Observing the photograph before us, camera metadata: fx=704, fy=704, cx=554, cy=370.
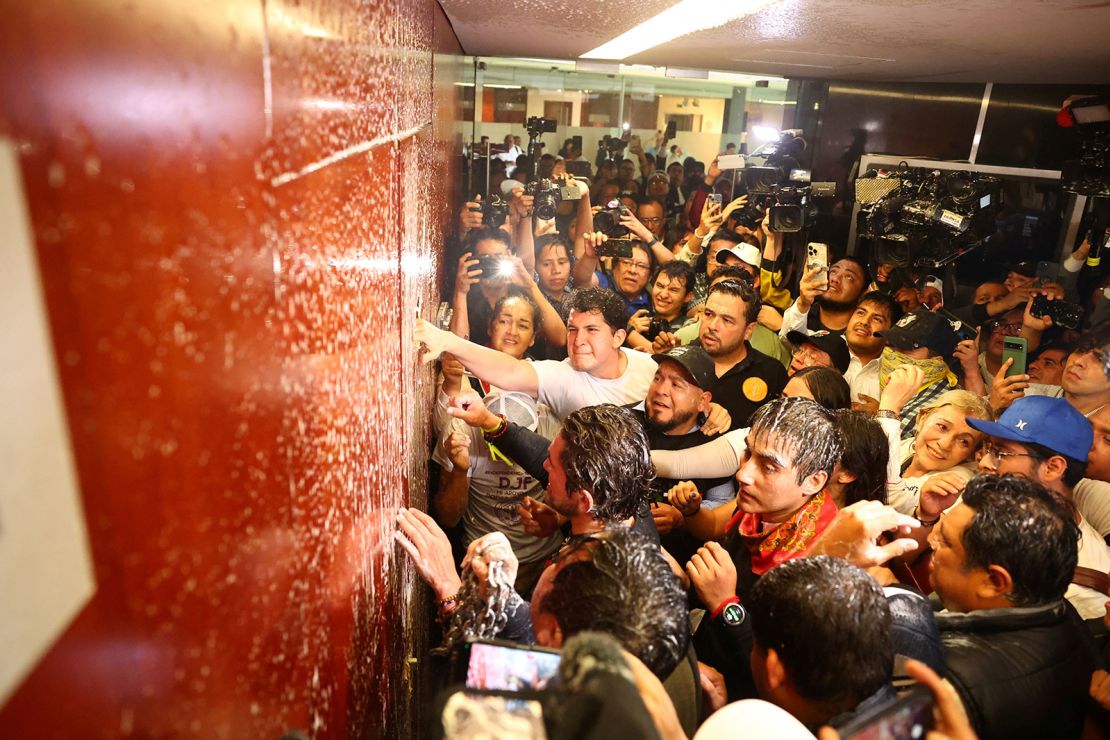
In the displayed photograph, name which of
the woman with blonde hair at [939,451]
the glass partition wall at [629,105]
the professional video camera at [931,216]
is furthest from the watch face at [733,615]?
the glass partition wall at [629,105]

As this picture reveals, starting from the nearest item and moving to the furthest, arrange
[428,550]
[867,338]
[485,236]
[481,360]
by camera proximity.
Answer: [428,550]
[481,360]
[867,338]
[485,236]

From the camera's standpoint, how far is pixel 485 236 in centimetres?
418

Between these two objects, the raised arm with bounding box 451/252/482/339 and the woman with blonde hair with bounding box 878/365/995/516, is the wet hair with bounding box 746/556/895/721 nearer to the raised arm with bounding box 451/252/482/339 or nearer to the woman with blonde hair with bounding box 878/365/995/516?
the woman with blonde hair with bounding box 878/365/995/516

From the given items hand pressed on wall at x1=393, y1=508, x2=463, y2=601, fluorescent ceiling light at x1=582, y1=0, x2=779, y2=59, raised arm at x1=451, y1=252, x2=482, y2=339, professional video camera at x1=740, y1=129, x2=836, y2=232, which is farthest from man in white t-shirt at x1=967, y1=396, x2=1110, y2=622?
professional video camera at x1=740, y1=129, x2=836, y2=232

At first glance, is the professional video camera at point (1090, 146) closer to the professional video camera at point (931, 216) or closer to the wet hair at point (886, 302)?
the professional video camera at point (931, 216)

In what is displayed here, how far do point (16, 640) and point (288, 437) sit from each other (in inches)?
16.6

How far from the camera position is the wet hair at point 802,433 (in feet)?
6.37

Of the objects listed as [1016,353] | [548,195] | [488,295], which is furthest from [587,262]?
[1016,353]

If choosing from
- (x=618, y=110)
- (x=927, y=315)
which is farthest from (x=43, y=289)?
(x=618, y=110)

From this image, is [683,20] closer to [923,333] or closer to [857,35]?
[857,35]

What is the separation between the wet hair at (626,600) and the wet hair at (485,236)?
10.2 feet

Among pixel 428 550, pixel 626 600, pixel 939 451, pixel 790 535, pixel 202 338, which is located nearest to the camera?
pixel 202 338

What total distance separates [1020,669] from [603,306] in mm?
1859

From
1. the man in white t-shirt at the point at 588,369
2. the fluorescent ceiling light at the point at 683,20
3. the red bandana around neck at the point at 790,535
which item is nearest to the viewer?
the red bandana around neck at the point at 790,535
